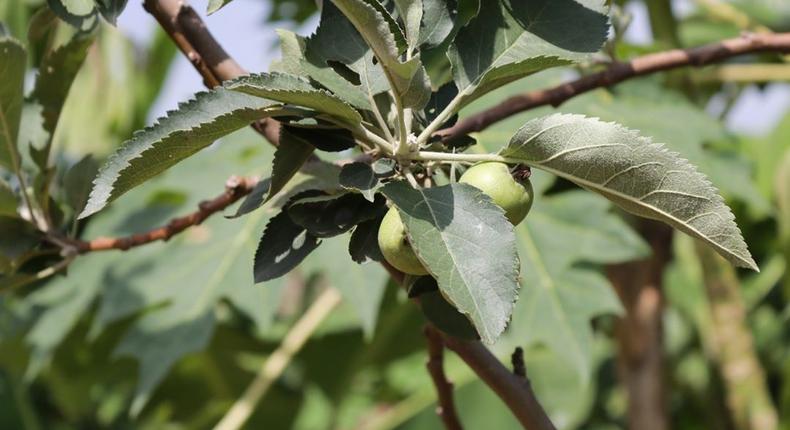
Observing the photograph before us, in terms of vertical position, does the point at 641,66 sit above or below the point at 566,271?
above

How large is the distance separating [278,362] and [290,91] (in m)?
1.10

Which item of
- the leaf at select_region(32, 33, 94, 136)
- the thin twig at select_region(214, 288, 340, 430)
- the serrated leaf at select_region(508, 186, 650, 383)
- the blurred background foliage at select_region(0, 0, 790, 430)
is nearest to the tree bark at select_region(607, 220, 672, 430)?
the blurred background foliage at select_region(0, 0, 790, 430)

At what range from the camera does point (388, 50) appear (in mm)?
461

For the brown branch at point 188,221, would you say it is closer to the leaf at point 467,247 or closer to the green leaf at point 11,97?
the green leaf at point 11,97

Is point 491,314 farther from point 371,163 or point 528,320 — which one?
point 528,320

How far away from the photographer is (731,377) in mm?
1485

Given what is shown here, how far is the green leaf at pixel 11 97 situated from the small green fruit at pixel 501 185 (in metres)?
0.32

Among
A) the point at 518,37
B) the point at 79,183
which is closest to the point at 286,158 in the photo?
the point at 518,37

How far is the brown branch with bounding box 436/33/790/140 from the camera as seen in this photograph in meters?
0.72

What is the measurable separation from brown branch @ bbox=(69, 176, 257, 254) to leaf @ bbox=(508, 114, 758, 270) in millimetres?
246

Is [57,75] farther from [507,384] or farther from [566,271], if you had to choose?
[566,271]

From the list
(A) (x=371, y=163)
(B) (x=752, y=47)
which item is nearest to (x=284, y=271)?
(A) (x=371, y=163)

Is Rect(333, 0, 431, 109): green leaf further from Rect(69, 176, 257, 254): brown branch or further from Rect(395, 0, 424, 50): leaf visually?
Rect(69, 176, 257, 254): brown branch

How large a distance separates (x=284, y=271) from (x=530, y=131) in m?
0.15
